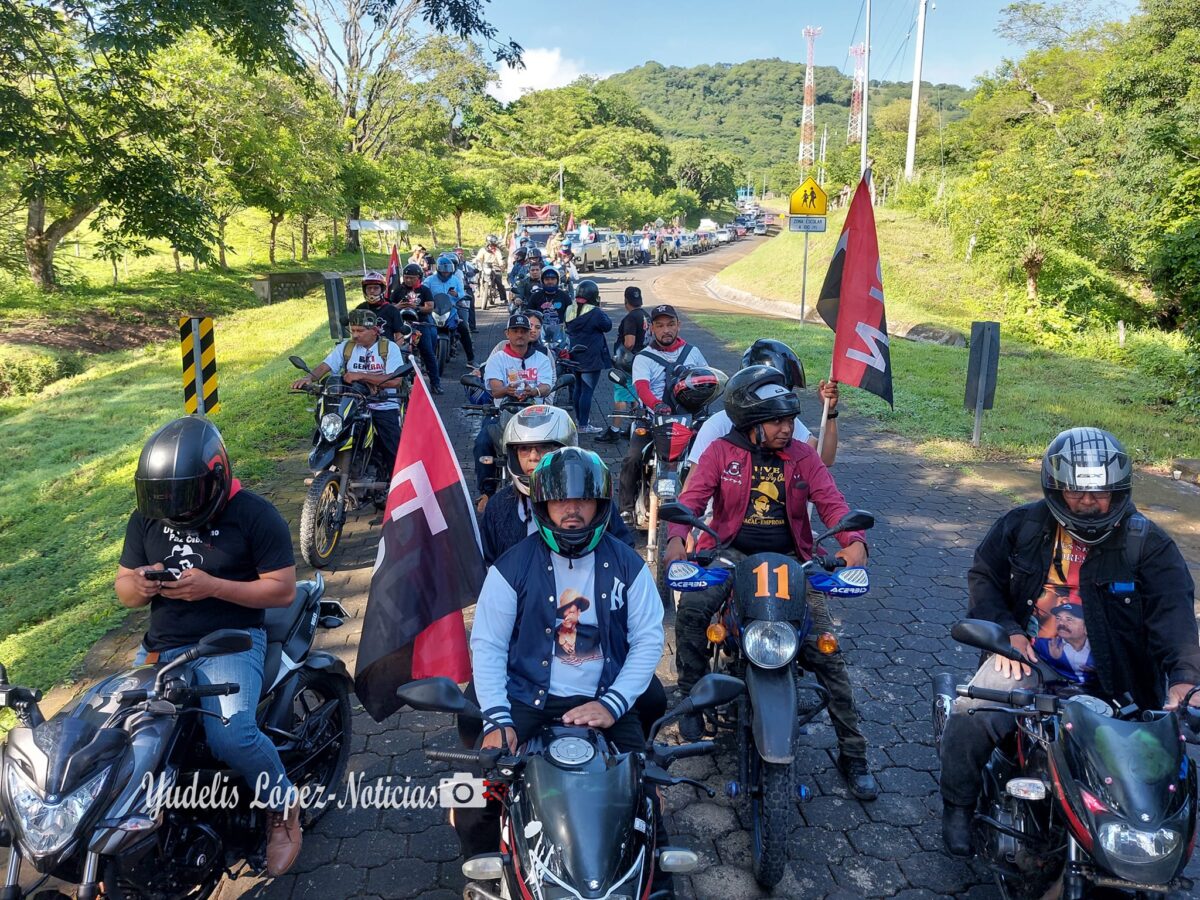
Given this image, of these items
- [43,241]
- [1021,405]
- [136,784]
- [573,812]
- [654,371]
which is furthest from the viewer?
[43,241]

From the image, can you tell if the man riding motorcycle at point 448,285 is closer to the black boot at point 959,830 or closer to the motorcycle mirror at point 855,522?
the motorcycle mirror at point 855,522

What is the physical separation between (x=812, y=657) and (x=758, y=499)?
2.77 feet

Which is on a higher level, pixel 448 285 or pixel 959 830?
pixel 448 285

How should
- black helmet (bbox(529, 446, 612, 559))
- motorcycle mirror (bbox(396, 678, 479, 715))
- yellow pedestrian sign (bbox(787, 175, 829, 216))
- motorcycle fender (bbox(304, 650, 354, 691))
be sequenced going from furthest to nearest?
yellow pedestrian sign (bbox(787, 175, 829, 216))
motorcycle fender (bbox(304, 650, 354, 691))
black helmet (bbox(529, 446, 612, 559))
motorcycle mirror (bbox(396, 678, 479, 715))

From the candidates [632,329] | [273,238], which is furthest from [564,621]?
[273,238]

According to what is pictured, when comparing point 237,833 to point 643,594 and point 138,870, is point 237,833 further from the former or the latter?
point 643,594

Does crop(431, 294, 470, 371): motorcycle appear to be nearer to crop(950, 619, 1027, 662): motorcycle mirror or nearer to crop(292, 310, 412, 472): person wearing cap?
crop(292, 310, 412, 472): person wearing cap

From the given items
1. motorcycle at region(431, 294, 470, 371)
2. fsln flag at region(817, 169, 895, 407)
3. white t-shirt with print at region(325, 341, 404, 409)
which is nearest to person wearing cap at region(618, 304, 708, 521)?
fsln flag at region(817, 169, 895, 407)

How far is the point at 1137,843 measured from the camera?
2.44m

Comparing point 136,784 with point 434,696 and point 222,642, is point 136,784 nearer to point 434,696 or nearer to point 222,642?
point 222,642

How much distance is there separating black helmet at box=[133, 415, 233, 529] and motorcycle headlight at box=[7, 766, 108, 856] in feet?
3.36

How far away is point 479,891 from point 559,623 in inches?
36.5

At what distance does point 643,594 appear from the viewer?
3.15m

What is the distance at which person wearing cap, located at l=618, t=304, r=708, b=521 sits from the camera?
7156 mm
